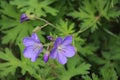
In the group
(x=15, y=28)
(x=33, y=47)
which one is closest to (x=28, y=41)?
(x=33, y=47)

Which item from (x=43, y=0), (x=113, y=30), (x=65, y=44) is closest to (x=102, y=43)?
(x=113, y=30)

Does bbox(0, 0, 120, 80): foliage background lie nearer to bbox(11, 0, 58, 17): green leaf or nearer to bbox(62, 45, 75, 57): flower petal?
bbox(11, 0, 58, 17): green leaf

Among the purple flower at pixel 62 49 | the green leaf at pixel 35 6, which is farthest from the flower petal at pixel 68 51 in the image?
the green leaf at pixel 35 6

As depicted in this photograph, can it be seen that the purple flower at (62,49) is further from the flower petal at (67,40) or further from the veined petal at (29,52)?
the veined petal at (29,52)

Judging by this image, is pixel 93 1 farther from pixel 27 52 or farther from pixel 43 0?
pixel 27 52

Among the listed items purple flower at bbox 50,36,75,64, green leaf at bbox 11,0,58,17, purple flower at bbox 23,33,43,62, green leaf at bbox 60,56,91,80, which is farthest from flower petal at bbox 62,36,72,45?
green leaf at bbox 11,0,58,17

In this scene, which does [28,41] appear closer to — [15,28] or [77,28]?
[15,28]
